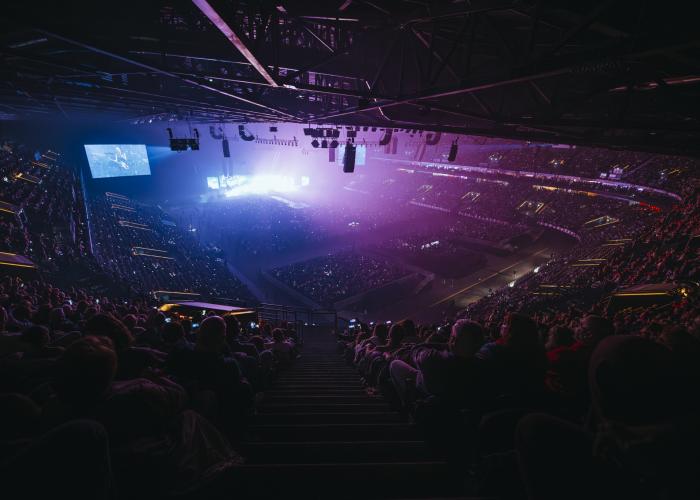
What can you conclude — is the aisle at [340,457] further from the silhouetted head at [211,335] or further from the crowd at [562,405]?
the silhouetted head at [211,335]

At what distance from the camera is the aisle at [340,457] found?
2422 mm

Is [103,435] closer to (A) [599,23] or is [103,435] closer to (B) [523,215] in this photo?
(A) [599,23]

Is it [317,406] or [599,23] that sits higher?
[599,23]

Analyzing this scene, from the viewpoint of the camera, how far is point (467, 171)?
47.4m

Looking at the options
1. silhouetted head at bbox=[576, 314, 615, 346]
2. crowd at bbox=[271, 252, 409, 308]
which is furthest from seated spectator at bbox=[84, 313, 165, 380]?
crowd at bbox=[271, 252, 409, 308]

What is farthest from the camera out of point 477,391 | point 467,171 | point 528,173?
point 467,171

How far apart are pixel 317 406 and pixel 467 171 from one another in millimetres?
47819

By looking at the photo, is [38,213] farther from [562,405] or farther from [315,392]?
[562,405]

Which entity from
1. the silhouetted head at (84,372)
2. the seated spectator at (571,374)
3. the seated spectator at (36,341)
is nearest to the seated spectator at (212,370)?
the silhouetted head at (84,372)

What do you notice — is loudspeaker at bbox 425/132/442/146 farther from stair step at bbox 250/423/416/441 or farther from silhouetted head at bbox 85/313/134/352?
silhouetted head at bbox 85/313/134/352

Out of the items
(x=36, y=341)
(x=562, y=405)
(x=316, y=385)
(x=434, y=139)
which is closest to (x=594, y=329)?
(x=562, y=405)

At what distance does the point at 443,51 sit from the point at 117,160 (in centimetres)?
3586

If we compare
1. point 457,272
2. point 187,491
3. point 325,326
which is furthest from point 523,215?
point 187,491

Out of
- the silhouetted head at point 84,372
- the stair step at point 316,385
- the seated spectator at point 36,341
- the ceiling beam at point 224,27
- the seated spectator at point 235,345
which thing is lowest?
the stair step at point 316,385
